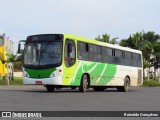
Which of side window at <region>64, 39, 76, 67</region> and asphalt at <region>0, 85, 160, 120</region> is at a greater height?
side window at <region>64, 39, 76, 67</region>

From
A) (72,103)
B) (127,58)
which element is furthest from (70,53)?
(127,58)

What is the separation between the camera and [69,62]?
2286cm

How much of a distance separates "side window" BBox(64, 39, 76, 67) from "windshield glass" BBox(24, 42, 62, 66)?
417 millimetres

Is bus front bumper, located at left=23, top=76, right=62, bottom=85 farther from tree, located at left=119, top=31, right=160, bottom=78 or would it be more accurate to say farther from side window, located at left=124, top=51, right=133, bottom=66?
tree, located at left=119, top=31, right=160, bottom=78

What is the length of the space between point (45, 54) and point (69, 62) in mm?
1363

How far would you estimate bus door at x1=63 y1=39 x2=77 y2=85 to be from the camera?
2258cm

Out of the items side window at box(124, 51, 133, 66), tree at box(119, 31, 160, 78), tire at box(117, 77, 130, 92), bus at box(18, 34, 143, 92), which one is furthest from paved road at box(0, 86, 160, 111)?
tree at box(119, 31, 160, 78)

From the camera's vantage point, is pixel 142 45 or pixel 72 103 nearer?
pixel 72 103

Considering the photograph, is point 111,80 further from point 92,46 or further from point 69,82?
point 69,82

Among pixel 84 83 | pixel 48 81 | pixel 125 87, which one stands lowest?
pixel 125 87

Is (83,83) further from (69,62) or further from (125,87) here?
(125,87)

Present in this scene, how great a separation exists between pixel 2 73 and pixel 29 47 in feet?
154

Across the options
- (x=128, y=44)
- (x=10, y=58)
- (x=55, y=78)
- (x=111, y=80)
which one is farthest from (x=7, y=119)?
(x=128, y=44)

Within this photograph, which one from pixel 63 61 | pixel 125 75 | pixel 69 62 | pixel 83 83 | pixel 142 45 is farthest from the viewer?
pixel 142 45
